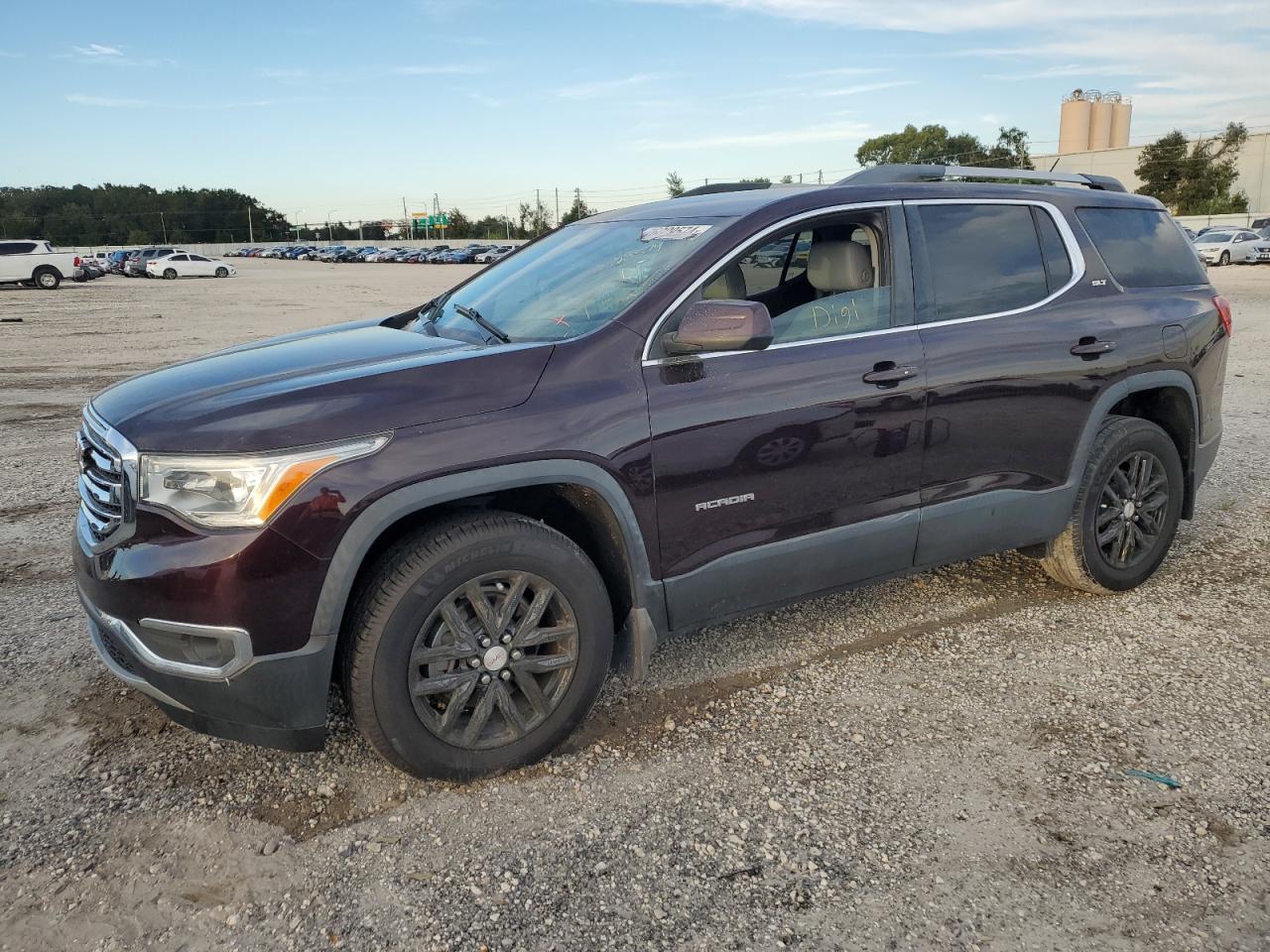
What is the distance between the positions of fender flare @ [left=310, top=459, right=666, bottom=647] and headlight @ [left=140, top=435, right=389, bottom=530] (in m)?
0.20

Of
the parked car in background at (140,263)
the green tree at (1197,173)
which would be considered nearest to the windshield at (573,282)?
the parked car in background at (140,263)

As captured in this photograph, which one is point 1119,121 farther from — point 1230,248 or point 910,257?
point 910,257

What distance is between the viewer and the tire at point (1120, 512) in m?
4.42

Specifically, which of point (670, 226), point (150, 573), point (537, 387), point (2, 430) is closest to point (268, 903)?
point (150, 573)

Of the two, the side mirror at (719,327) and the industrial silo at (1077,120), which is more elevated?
the industrial silo at (1077,120)

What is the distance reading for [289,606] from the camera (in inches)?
109

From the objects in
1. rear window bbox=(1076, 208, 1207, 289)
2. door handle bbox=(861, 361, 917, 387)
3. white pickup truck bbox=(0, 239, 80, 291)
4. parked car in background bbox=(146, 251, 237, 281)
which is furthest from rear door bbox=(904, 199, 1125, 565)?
parked car in background bbox=(146, 251, 237, 281)

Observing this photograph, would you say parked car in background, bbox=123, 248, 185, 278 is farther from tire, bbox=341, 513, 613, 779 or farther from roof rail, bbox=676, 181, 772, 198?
tire, bbox=341, 513, 613, 779

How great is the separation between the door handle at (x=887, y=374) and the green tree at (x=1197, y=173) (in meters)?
76.6

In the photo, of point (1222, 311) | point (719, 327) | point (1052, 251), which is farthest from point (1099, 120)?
point (719, 327)

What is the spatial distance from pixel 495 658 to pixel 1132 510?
3.20m

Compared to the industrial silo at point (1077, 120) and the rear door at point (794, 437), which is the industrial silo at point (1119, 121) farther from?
the rear door at point (794, 437)

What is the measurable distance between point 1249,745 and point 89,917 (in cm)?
361

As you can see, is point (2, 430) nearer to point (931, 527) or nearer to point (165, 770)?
point (165, 770)
